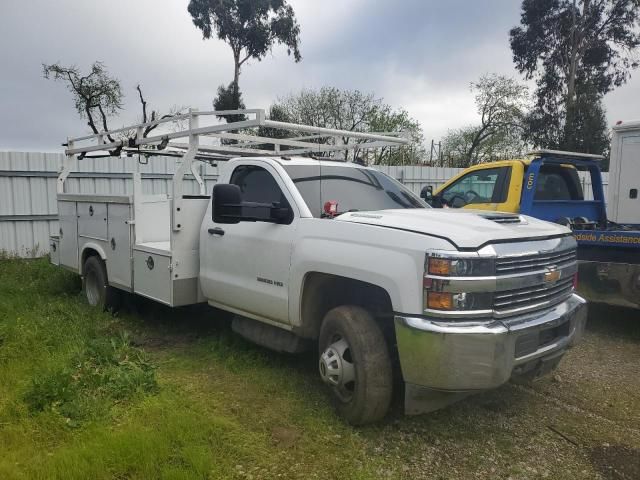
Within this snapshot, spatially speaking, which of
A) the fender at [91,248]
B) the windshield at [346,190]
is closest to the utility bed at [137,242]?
the fender at [91,248]

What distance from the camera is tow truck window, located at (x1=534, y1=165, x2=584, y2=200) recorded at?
6.89 meters

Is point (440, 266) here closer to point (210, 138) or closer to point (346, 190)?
point (346, 190)

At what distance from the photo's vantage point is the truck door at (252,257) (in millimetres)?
4125

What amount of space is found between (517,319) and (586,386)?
5.96ft

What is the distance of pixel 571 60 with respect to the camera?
28531 millimetres

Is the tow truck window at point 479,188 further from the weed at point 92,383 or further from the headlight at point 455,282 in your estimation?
the weed at point 92,383

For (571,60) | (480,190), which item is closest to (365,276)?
(480,190)

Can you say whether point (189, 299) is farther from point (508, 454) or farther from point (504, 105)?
point (504, 105)

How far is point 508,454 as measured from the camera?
3322 mm

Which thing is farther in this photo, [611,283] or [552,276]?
[611,283]

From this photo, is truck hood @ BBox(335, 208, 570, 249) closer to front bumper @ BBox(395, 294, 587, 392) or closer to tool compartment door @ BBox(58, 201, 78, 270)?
front bumper @ BBox(395, 294, 587, 392)

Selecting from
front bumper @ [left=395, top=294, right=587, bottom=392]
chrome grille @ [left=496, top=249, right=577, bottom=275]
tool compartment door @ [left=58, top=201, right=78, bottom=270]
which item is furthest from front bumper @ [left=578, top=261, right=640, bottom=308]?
tool compartment door @ [left=58, top=201, right=78, bottom=270]

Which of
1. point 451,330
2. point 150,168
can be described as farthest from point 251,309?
point 150,168

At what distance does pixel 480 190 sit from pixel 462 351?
457 centimetres
